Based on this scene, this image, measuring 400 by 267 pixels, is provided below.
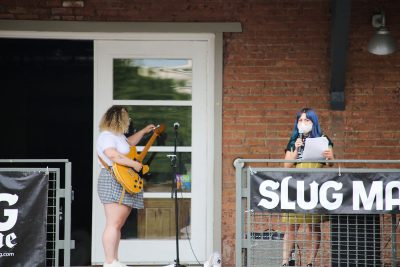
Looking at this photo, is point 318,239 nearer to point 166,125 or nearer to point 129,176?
point 129,176

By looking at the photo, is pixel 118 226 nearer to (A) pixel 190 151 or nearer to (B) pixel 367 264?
(A) pixel 190 151

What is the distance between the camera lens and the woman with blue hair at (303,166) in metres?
7.23

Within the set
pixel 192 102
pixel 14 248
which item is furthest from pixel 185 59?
pixel 14 248

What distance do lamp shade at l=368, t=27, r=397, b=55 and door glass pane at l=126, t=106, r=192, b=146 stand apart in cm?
224

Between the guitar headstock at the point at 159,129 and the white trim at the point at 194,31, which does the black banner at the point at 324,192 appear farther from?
the white trim at the point at 194,31

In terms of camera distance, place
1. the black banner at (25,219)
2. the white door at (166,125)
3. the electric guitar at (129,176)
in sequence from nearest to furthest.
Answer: the black banner at (25,219), the electric guitar at (129,176), the white door at (166,125)

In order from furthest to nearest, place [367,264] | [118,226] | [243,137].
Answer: [243,137] → [118,226] → [367,264]

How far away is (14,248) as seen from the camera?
7.11 meters

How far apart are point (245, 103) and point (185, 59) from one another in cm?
89

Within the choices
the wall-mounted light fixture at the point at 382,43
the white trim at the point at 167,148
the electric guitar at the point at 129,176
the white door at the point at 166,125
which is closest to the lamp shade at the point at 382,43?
the wall-mounted light fixture at the point at 382,43

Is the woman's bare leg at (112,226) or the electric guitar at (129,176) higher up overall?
the electric guitar at (129,176)

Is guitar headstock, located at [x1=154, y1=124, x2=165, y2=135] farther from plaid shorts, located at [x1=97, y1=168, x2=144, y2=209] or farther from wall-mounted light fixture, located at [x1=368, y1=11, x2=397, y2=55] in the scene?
wall-mounted light fixture, located at [x1=368, y1=11, x2=397, y2=55]

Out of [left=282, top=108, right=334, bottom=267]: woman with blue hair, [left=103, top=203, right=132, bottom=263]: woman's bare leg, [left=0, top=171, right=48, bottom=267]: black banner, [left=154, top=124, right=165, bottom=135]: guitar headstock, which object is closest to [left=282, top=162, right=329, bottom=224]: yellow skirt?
[left=282, top=108, right=334, bottom=267]: woman with blue hair

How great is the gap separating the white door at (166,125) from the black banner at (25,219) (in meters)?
2.03
